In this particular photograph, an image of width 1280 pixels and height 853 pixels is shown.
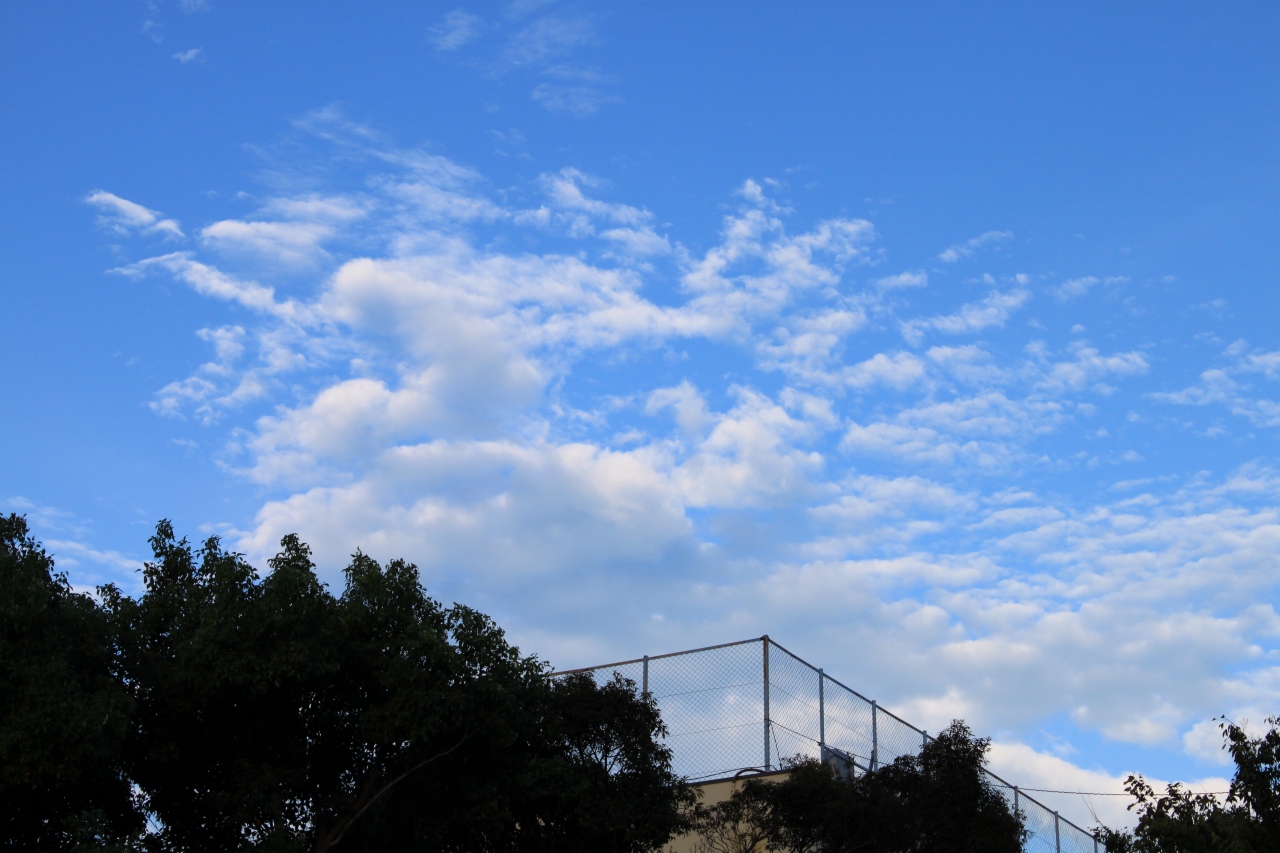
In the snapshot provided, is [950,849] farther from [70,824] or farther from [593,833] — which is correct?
[70,824]

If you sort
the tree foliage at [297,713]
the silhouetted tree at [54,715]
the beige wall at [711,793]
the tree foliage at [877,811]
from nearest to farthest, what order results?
the silhouetted tree at [54,715] < the tree foliage at [297,713] < the tree foliage at [877,811] < the beige wall at [711,793]

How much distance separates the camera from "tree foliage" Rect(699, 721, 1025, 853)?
72.4ft

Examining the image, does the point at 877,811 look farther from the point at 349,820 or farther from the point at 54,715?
A: the point at 54,715

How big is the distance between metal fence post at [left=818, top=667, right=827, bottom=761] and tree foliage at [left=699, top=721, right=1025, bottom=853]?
2.18 meters

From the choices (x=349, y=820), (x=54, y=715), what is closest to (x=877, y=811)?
(x=349, y=820)

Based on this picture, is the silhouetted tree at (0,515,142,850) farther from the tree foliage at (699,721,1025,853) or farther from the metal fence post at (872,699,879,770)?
the metal fence post at (872,699,879,770)

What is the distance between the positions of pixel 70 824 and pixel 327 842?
3661 millimetres

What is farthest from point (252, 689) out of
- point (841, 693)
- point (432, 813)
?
point (841, 693)

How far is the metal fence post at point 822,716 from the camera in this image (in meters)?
25.6

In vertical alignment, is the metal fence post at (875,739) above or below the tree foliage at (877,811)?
above

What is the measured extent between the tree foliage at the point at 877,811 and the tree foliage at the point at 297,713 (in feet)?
7.54

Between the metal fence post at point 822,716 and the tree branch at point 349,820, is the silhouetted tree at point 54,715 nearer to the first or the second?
the tree branch at point 349,820

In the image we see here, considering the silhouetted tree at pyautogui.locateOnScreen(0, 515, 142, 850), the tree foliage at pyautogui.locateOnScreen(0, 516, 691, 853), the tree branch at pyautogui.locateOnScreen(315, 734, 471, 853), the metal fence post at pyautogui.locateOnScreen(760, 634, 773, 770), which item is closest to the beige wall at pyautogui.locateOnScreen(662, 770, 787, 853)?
the metal fence post at pyautogui.locateOnScreen(760, 634, 773, 770)

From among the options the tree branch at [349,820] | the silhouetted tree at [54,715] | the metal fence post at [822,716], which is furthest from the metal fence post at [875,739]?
the silhouetted tree at [54,715]
